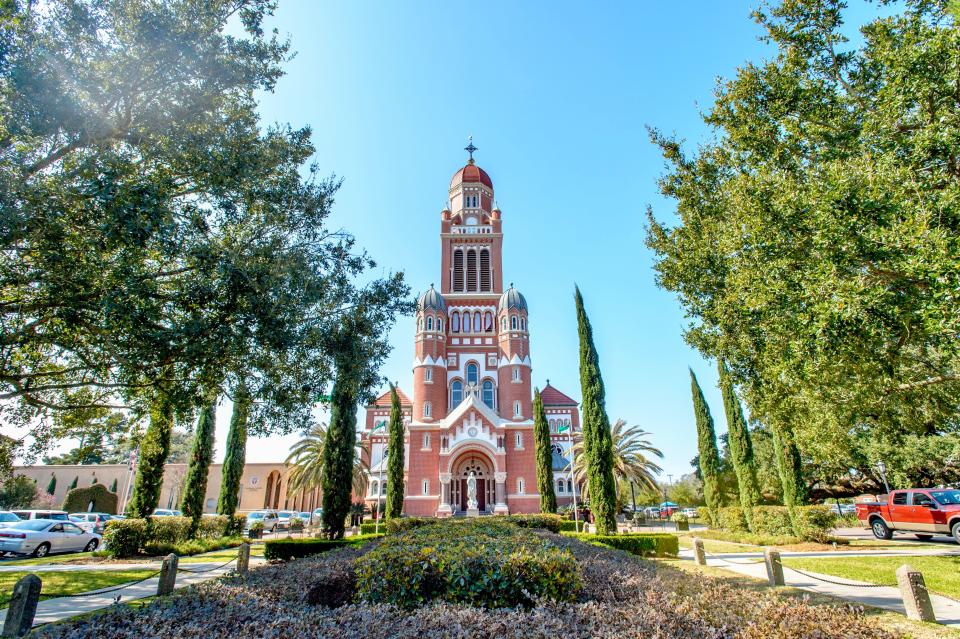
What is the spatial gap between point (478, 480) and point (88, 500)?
31.8 meters

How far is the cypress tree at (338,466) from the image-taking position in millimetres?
17812

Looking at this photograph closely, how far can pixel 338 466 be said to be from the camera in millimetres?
18859

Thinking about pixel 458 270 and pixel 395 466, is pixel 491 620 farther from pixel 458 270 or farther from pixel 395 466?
pixel 458 270

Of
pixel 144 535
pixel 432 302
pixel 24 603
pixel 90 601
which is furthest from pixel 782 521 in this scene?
pixel 432 302

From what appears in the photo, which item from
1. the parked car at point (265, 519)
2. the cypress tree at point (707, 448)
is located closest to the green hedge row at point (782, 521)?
the cypress tree at point (707, 448)

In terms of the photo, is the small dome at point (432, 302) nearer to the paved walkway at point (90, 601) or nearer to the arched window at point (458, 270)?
the arched window at point (458, 270)

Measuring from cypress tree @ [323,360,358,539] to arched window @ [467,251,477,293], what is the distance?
24107 mm

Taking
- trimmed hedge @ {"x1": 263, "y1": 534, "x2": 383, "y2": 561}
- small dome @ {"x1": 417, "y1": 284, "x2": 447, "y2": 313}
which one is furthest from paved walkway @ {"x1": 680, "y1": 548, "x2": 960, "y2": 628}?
small dome @ {"x1": 417, "y1": 284, "x2": 447, "y2": 313}

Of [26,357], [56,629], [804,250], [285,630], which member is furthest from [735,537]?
[26,357]

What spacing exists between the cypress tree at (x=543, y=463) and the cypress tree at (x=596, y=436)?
9005 millimetres

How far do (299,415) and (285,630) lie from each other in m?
7.41

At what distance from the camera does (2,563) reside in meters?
15.4

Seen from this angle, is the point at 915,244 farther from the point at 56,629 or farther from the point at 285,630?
the point at 56,629

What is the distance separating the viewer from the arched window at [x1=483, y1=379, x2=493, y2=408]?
38344mm
